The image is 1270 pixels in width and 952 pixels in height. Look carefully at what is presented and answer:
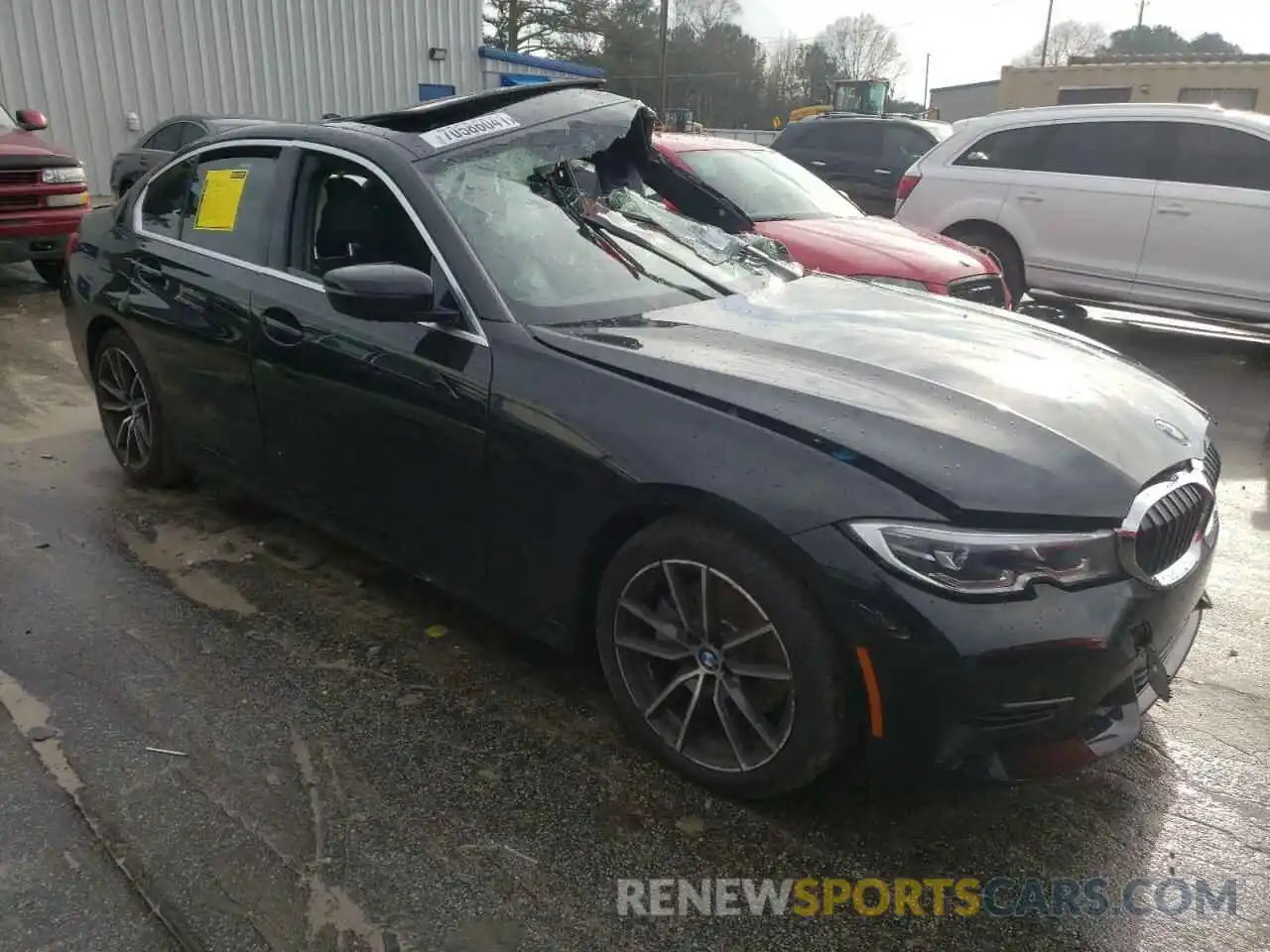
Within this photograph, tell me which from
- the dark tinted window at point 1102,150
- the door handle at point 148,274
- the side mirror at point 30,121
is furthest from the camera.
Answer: the side mirror at point 30,121

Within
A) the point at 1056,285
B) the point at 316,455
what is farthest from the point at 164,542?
the point at 1056,285

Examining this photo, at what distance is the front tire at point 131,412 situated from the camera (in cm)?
425

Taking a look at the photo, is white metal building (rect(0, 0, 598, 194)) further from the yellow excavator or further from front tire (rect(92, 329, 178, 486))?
the yellow excavator

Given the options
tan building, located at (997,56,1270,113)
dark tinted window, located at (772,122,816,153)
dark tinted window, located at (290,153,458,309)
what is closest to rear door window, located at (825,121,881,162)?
dark tinted window, located at (772,122,816,153)

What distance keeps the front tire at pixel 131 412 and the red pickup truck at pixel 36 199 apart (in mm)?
4776

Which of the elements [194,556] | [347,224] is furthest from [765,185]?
[194,556]

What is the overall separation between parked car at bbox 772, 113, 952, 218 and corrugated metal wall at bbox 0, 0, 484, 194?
938cm

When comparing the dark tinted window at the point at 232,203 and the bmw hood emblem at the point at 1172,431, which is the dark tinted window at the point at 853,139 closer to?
the dark tinted window at the point at 232,203

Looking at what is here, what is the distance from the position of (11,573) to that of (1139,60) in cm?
3728

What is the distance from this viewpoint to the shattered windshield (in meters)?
2.95

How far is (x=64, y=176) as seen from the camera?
344 inches

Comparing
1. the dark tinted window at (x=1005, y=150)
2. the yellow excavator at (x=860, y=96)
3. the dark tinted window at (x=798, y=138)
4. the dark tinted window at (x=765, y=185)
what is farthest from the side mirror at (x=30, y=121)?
the yellow excavator at (x=860, y=96)

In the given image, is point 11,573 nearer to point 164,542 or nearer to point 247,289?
point 164,542

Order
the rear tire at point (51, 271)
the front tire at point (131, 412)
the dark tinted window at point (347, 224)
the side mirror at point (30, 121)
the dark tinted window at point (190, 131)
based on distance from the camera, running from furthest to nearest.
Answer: the dark tinted window at point (190, 131) → the rear tire at point (51, 271) → the side mirror at point (30, 121) → the front tire at point (131, 412) → the dark tinted window at point (347, 224)
